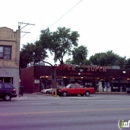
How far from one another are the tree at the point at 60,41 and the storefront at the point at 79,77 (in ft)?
56.3

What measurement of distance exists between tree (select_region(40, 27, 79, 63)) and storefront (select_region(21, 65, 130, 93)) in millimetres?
17149

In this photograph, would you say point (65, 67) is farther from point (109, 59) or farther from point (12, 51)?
point (109, 59)

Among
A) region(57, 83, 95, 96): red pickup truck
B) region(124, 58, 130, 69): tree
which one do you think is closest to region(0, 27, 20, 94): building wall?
region(57, 83, 95, 96): red pickup truck

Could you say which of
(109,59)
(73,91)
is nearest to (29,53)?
(109,59)

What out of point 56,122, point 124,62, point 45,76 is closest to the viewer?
point 56,122

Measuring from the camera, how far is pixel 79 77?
49.8m

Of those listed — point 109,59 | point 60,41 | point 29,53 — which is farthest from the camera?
point 109,59

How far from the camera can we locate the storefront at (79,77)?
46.6 m

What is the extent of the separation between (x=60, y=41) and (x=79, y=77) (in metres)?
22.6

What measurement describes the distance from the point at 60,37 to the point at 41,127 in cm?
6156

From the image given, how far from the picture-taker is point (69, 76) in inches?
1921

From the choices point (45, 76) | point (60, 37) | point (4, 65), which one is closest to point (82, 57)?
point (60, 37)

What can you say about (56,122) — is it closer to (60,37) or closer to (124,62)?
(60,37)

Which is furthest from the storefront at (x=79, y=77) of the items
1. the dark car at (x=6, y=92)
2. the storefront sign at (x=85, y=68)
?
the dark car at (x=6, y=92)
